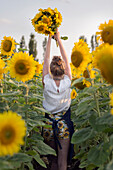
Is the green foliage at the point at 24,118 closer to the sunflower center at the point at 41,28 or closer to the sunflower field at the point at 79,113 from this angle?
the sunflower field at the point at 79,113

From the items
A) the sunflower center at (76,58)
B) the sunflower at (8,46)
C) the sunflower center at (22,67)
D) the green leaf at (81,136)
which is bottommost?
the green leaf at (81,136)

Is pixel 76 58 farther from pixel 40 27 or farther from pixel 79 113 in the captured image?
pixel 40 27

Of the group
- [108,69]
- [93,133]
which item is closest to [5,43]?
[93,133]

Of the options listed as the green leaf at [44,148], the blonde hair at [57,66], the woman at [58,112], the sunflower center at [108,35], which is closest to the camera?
the sunflower center at [108,35]

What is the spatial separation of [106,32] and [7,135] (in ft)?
3.37

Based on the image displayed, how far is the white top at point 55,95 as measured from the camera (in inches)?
113

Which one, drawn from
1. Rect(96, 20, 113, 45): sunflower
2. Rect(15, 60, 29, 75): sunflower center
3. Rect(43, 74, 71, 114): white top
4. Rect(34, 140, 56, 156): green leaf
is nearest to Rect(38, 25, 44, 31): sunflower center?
Rect(43, 74, 71, 114): white top

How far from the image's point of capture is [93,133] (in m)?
1.61

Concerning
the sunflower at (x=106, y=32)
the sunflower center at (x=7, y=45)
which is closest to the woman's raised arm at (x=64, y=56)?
the sunflower center at (x=7, y=45)

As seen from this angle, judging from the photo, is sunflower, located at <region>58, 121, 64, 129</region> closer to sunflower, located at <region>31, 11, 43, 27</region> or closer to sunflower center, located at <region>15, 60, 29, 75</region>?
sunflower center, located at <region>15, 60, 29, 75</region>

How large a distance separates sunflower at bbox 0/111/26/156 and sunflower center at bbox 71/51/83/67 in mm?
917

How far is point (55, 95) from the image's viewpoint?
114 inches

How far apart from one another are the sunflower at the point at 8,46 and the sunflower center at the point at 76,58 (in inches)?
64.0

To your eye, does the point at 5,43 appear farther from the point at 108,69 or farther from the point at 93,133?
the point at 108,69
